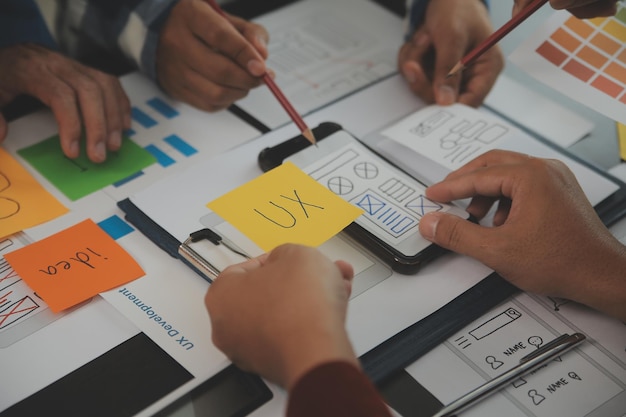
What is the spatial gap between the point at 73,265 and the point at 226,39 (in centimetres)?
38

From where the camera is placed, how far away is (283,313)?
55 centimetres

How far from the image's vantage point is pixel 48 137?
909mm

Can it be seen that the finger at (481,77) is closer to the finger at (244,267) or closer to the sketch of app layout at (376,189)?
the sketch of app layout at (376,189)

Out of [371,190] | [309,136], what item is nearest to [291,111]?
[309,136]

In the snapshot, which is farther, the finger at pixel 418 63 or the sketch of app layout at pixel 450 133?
the finger at pixel 418 63

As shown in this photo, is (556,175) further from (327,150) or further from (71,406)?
(71,406)

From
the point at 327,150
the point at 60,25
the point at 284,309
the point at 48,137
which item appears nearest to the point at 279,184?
the point at 327,150

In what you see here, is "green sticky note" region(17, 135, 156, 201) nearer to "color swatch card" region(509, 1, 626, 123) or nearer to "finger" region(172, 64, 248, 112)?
"finger" region(172, 64, 248, 112)

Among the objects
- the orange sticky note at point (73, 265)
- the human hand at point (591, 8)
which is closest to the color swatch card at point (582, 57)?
the human hand at point (591, 8)

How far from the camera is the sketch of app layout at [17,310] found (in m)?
0.66

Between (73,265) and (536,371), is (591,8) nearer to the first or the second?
(536,371)

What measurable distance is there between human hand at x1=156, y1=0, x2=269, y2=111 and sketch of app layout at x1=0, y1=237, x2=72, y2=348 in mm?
357

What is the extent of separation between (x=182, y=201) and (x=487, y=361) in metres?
0.38

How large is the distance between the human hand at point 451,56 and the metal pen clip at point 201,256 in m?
0.41
